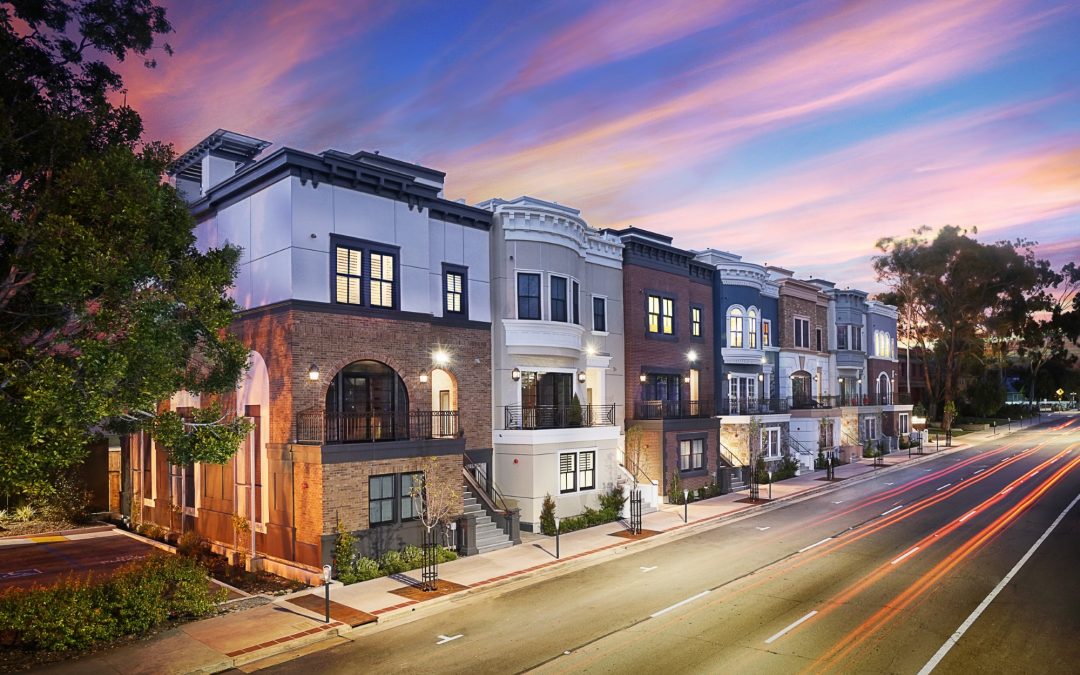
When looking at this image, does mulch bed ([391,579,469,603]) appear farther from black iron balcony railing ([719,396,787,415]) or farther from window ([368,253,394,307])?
black iron balcony railing ([719,396,787,415])

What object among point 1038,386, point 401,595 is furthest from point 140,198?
point 1038,386

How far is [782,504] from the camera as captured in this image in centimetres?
3247

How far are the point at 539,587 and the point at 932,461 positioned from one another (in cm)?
4188

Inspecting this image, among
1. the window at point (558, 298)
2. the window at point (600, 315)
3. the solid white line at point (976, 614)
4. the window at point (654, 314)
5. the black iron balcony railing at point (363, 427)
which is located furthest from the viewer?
the window at point (654, 314)

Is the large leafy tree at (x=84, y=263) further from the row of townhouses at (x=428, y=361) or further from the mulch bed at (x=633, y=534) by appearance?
the mulch bed at (x=633, y=534)

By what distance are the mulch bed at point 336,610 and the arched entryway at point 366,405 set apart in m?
4.73

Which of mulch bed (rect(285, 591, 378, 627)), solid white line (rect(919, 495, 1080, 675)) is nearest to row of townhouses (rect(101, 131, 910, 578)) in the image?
mulch bed (rect(285, 591, 378, 627))

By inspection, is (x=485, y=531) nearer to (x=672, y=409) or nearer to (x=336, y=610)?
(x=336, y=610)

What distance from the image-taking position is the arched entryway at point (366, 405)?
2139cm

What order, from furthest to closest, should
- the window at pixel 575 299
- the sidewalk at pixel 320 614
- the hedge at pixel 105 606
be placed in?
1. the window at pixel 575 299
2. the hedge at pixel 105 606
3. the sidewalk at pixel 320 614

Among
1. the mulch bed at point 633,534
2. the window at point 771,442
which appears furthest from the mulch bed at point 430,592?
the window at point 771,442

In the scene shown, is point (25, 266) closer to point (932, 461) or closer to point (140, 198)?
point (140, 198)

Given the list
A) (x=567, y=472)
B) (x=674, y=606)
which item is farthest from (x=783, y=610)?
(x=567, y=472)

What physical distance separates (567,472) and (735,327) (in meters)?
18.0
